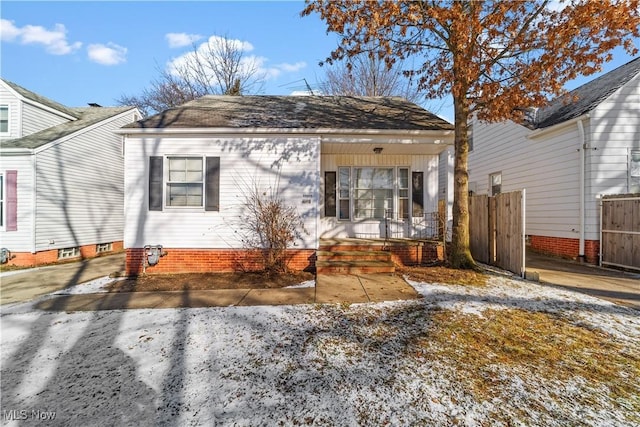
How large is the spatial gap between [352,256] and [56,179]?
11248 mm

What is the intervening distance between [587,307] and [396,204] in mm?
4910

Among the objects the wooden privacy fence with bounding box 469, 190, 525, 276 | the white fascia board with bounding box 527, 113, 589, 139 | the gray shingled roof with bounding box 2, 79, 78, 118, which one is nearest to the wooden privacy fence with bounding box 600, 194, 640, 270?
the white fascia board with bounding box 527, 113, 589, 139

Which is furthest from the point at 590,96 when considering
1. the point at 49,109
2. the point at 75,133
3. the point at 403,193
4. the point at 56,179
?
the point at 49,109

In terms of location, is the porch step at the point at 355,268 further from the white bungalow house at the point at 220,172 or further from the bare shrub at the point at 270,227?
the bare shrub at the point at 270,227

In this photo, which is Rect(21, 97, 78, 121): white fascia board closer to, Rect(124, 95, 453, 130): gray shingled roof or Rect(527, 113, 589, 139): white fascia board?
Rect(124, 95, 453, 130): gray shingled roof

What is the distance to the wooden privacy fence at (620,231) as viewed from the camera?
6871mm

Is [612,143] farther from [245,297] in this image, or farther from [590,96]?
[245,297]

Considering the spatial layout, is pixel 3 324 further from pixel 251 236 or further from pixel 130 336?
pixel 251 236

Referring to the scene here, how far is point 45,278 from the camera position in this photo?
7621 millimetres

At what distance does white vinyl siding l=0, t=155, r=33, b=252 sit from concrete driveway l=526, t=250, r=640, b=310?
1517cm

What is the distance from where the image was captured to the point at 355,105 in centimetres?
938

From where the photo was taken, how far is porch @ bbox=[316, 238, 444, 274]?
663 centimetres

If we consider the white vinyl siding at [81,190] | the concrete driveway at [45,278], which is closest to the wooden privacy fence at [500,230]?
the concrete driveway at [45,278]

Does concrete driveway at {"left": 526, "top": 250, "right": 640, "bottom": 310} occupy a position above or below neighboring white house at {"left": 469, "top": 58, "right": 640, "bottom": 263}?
Result: below
